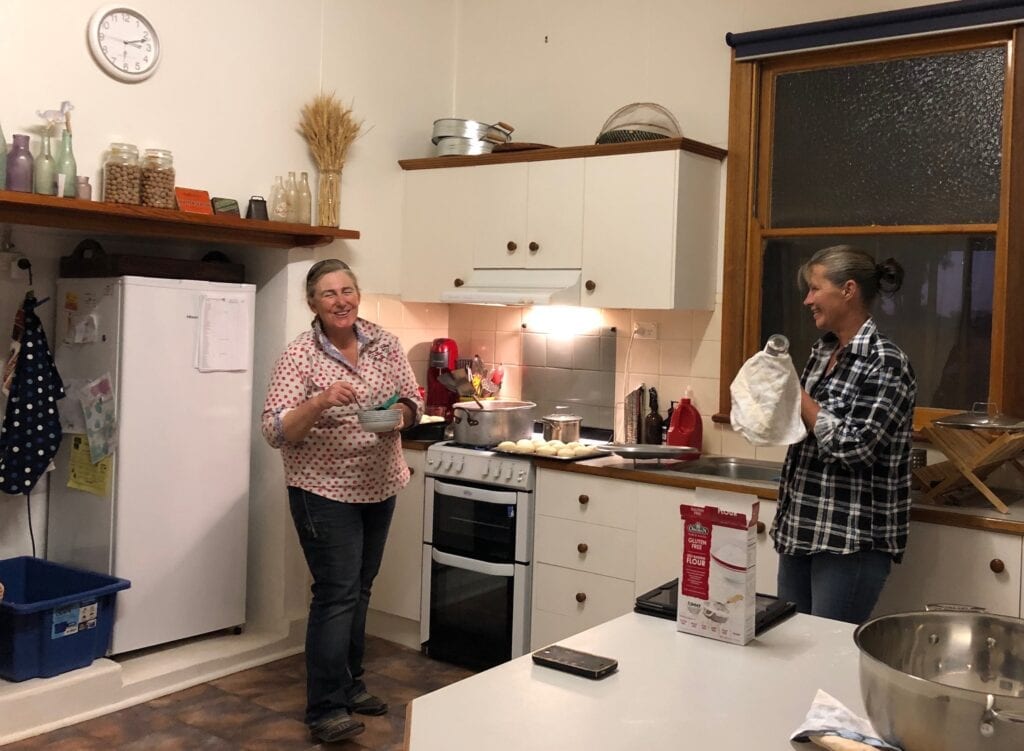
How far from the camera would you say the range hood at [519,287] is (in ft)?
14.0

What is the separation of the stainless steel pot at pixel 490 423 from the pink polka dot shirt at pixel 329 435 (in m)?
0.79

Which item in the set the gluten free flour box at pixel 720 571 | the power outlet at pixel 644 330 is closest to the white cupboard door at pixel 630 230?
the power outlet at pixel 644 330

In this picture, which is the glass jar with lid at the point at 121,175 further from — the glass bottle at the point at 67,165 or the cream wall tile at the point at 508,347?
the cream wall tile at the point at 508,347

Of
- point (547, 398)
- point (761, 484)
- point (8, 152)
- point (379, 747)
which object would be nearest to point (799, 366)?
point (761, 484)

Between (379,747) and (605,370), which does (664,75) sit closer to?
(605,370)

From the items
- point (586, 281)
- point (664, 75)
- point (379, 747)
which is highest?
point (664, 75)

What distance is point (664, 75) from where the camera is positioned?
14.4 ft

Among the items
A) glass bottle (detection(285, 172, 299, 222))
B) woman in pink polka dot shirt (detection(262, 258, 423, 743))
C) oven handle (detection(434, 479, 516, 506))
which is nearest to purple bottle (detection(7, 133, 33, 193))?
woman in pink polka dot shirt (detection(262, 258, 423, 743))

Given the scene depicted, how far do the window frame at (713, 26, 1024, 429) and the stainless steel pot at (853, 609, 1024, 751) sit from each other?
2.33 meters

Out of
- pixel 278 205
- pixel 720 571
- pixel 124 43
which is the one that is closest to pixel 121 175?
pixel 124 43

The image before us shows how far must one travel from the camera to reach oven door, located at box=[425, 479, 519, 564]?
4051 millimetres

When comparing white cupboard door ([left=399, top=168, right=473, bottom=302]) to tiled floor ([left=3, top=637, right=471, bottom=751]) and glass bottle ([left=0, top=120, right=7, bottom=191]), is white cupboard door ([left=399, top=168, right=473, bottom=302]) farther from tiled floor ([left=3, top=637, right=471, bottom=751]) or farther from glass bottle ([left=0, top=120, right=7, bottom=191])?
glass bottle ([left=0, top=120, right=7, bottom=191])

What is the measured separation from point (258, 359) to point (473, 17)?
1.89 meters

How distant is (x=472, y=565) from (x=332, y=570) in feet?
2.85
